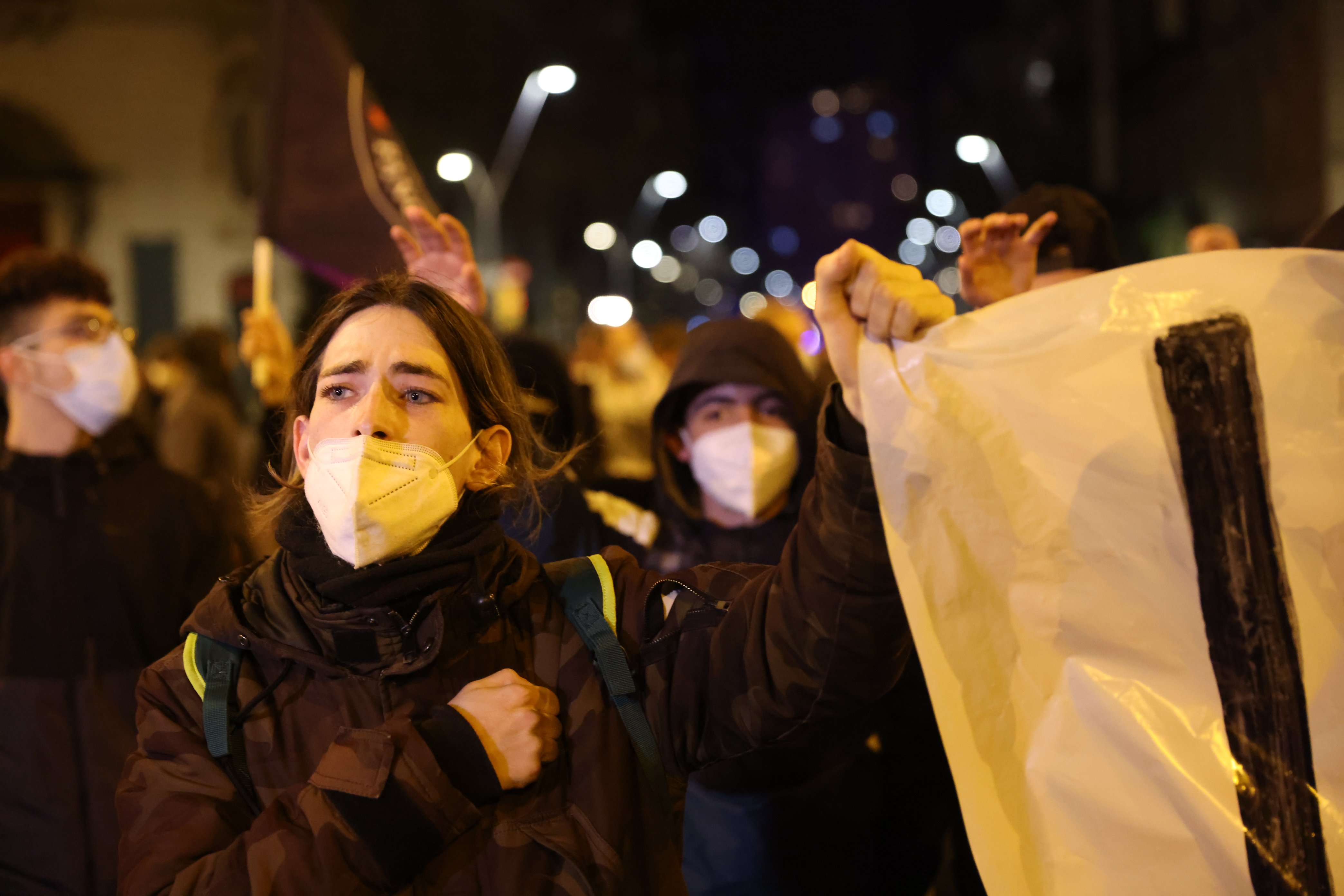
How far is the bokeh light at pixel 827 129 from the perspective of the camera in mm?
Answer: 55781

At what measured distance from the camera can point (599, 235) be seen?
1558 inches

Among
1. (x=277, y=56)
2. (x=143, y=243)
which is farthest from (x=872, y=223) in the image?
(x=277, y=56)

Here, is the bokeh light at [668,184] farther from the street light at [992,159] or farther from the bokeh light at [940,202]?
the bokeh light at [940,202]

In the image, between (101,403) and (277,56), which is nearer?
(101,403)

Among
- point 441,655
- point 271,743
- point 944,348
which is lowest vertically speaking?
point 271,743

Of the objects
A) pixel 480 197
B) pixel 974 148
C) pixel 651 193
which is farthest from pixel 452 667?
pixel 651 193

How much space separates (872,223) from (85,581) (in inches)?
2230

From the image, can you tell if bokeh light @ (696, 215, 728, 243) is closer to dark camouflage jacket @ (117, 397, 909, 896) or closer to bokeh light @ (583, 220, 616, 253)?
bokeh light @ (583, 220, 616, 253)

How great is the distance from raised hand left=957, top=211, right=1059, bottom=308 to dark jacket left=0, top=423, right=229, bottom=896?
103 inches

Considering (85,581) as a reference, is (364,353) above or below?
above

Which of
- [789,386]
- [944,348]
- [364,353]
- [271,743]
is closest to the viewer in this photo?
[944,348]

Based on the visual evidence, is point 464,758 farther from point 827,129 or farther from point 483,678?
point 827,129

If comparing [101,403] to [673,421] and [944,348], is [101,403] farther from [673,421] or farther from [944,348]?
[944,348]

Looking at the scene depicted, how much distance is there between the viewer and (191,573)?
3438 mm
